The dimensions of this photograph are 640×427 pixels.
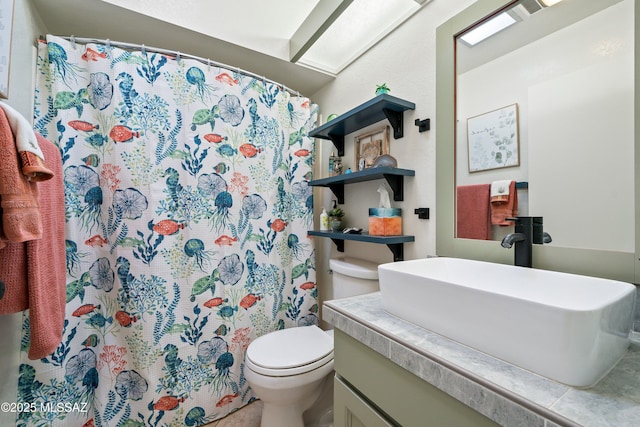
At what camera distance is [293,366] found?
120 cm

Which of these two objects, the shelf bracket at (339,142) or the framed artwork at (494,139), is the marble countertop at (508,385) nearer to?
the framed artwork at (494,139)

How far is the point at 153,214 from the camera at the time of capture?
1372 millimetres

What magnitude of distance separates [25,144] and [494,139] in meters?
1.57

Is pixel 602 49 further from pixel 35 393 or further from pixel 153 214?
pixel 35 393

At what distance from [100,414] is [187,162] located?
52.1 inches

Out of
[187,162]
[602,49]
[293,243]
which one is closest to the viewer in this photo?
[602,49]

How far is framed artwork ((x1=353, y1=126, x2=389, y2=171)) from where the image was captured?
4.85ft

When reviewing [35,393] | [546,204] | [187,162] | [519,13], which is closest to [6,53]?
[187,162]

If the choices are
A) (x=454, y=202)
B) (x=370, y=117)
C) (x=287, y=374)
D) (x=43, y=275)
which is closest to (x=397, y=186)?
(x=454, y=202)

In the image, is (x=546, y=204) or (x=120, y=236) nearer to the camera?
(x=546, y=204)

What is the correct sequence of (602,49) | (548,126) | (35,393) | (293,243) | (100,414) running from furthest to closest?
1. (293,243)
2. (100,414)
3. (35,393)
4. (548,126)
5. (602,49)

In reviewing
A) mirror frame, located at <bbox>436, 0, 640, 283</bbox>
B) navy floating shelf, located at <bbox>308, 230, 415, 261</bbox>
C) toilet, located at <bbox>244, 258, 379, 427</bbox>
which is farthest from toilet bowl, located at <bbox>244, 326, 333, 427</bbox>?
mirror frame, located at <bbox>436, 0, 640, 283</bbox>

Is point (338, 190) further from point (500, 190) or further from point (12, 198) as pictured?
point (12, 198)

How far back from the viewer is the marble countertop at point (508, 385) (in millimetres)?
415
